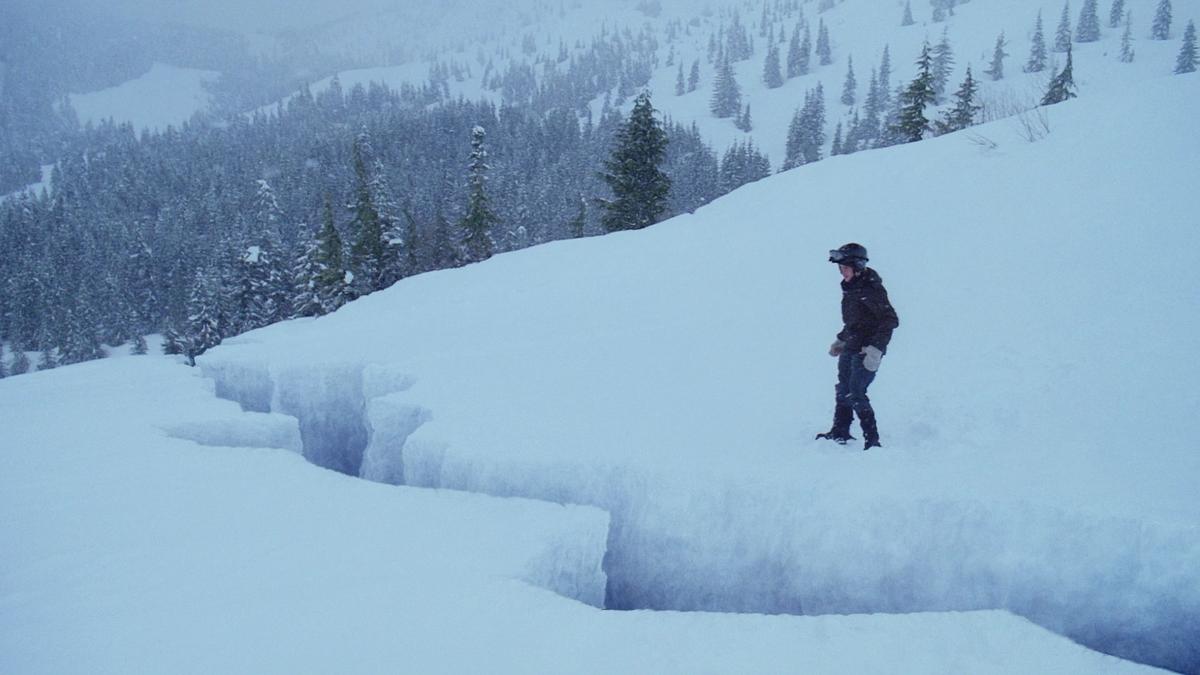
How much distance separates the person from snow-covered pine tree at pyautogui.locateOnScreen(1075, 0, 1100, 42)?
136862 mm

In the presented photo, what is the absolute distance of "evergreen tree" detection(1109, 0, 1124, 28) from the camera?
349 ft

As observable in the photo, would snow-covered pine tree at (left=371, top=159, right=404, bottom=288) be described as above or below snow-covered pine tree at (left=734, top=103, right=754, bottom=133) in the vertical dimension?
below

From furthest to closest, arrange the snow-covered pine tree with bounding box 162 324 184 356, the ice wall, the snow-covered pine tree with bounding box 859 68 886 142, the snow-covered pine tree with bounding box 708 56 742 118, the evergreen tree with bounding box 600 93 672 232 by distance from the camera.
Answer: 1. the snow-covered pine tree with bounding box 708 56 742 118
2. the snow-covered pine tree with bounding box 859 68 886 142
3. the snow-covered pine tree with bounding box 162 324 184 356
4. the evergreen tree with bounding box 600 93 672 232
5. the ice wall

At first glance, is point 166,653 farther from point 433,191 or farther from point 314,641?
point 433,191

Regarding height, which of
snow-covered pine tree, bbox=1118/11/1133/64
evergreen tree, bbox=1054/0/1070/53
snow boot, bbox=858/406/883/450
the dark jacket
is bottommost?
snow boot, bbox=858/406/883/450

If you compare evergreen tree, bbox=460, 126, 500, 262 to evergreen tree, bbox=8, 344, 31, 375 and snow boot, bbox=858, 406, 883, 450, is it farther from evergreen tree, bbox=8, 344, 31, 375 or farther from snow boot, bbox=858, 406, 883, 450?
evergreen tree, bbox=8, 344, 31, 375

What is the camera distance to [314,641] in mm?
3812

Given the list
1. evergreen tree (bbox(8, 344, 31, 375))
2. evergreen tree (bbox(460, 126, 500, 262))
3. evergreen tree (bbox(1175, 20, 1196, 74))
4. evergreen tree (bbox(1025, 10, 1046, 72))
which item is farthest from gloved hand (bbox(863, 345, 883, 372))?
evergreen tree (bbox(1025, 10, 1046, 72))

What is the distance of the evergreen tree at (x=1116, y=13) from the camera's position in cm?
10650

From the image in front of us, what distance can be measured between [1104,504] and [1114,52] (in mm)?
131513

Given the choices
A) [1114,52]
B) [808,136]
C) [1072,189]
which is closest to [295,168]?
[808,136]

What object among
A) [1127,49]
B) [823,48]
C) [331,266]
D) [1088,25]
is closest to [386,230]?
[331,266]

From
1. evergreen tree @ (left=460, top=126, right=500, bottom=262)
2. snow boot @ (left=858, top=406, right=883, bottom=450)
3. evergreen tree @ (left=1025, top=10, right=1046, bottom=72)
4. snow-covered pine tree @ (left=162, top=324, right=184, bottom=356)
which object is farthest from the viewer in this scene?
evergreen tree @ (left=1025, top=10, right=1046, bottom=72)

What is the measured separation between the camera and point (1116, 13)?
106625mm
